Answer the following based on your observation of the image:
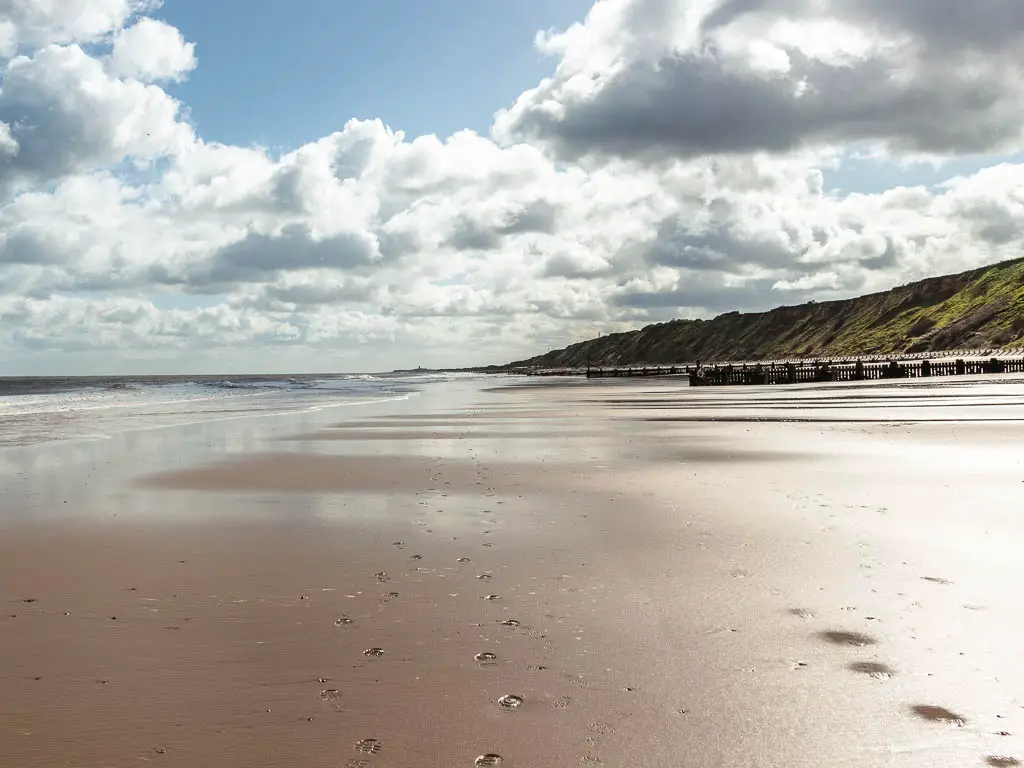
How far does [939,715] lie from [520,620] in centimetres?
326

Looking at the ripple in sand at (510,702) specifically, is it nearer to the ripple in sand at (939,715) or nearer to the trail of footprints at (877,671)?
the trail of footprints at (877,671)

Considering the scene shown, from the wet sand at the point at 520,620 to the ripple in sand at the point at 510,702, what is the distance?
0.04 meters

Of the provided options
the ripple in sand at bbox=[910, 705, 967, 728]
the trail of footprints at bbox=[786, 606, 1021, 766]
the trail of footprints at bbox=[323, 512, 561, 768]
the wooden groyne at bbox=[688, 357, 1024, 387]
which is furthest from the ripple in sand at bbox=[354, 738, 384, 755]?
the wooden groyne at bbox=[688, 357, 1024, 387]

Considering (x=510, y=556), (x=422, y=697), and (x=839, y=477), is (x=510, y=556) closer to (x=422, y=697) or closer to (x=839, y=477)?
(x=422, y=697)

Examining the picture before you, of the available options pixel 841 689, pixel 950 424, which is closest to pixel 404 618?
pixel 841 689

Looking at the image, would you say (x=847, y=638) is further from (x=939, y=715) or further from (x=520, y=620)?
(x=520, y=620)

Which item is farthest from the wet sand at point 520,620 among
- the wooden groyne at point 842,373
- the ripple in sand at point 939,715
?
the wooden groyne at point 842,373

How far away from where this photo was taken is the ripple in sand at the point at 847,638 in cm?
586

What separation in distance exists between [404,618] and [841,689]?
3.62m

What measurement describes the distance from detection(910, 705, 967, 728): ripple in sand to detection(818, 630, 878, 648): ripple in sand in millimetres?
1088

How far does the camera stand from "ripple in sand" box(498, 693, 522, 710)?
4.82 metres

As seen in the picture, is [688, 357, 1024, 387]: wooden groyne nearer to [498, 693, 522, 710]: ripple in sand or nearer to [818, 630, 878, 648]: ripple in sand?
[818, 630, 878, 648]: ripple in sand

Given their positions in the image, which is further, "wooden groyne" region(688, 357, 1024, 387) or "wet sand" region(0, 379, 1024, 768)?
"wooden groyne" region(688, 357, 1024, 387)

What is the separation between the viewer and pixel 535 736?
4449mm
